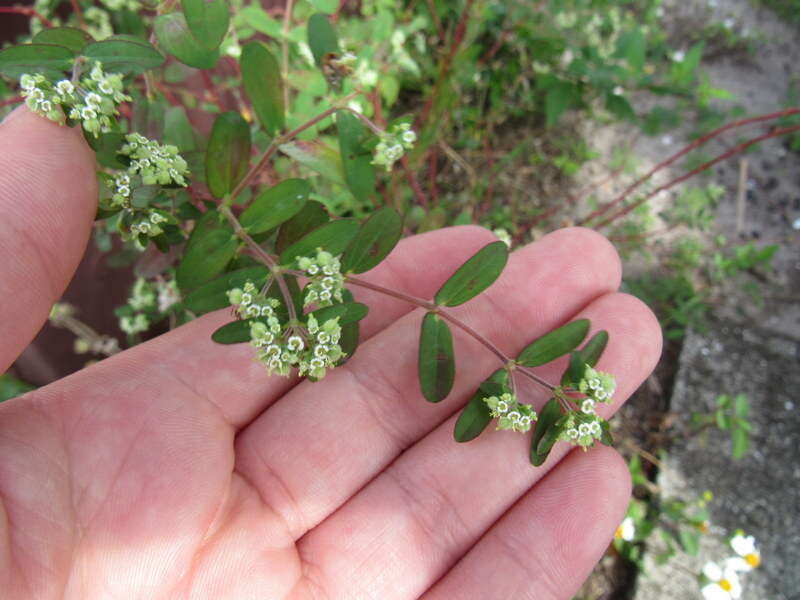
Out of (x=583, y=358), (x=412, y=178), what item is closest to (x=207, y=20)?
(x=412, y=178)

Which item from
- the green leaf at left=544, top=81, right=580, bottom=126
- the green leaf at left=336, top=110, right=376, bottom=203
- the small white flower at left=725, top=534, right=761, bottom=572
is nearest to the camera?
the green leaf at left=336, top=110, right=376, bottom=203

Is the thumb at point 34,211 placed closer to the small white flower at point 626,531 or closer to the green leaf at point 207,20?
the green leaf at point 207,20

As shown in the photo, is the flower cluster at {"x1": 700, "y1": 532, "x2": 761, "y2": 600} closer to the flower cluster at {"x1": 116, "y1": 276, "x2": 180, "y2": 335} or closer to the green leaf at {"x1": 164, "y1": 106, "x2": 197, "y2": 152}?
the flower cluster at {"x1": 116, "y1": 276, "x2": 180, "y2": 335}

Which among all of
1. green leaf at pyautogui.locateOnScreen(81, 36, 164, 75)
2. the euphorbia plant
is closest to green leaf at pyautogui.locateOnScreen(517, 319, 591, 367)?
the euphorbia plant

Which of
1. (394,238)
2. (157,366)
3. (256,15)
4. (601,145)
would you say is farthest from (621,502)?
(601,145)

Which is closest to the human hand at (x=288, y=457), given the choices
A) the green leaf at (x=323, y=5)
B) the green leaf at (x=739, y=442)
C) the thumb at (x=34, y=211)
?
the thumb at (x=34, y=211)

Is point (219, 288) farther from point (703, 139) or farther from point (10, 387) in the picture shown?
point (703, 139)

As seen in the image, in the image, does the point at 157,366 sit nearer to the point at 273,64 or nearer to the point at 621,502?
the point at 273,64
